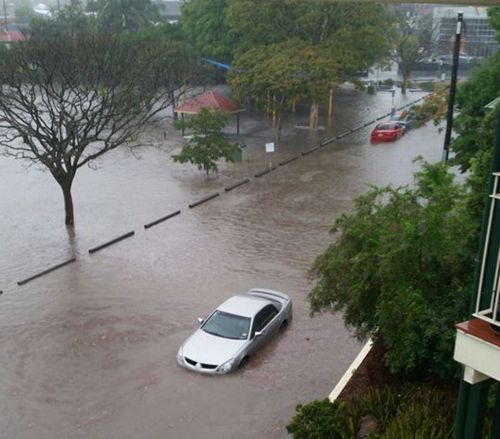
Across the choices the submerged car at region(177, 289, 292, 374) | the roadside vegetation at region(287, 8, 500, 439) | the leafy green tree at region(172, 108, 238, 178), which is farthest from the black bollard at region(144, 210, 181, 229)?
the roadside vegetation at region(287, 8, 500, 439)

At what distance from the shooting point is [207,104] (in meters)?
35.2

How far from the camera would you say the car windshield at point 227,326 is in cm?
1280

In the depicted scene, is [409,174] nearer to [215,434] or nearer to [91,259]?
[91,259]

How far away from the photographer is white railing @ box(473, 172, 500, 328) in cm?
537

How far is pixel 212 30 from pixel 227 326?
3311cm

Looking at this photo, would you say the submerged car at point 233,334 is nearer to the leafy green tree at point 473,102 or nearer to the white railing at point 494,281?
the white railing at point 494,281

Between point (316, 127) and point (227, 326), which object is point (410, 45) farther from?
point (227, 326)

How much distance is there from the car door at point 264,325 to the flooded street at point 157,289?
295mm

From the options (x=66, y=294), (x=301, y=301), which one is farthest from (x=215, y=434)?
(x=66, y=294)

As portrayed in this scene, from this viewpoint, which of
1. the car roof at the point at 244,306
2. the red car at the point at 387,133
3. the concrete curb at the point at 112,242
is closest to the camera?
the car roof at the point at 244,306

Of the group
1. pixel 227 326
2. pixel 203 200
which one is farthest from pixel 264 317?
pixel 203 200

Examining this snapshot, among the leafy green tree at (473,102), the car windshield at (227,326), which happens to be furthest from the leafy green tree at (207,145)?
the car windshield at (227,326)

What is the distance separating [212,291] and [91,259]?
4238mm

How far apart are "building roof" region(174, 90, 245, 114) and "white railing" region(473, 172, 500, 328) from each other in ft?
98.4
